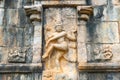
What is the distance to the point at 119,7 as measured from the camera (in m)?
9.34

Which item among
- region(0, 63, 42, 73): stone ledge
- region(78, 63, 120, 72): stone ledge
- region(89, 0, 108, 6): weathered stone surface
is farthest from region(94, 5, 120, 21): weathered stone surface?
region(0, 63, 42, 73): stone ledge

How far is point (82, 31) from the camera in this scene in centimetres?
902

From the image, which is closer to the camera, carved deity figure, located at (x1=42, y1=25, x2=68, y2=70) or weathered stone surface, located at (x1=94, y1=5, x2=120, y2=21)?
carved deity figure, located at (x1=42, y1=25, x2=68, y2=70)

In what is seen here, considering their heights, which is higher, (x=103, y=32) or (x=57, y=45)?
(x=103, y=32)

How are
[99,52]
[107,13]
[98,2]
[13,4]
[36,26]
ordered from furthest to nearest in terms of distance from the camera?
[13,4], [98,2], [107,13], [36,26], [99,52]

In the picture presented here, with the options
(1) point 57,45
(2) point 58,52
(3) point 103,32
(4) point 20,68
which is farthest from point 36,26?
(3) point 103,32

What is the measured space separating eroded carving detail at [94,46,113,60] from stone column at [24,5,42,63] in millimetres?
1536

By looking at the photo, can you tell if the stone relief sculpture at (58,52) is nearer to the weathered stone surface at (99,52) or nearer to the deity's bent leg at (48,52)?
the deity's bent leg at (48,52)

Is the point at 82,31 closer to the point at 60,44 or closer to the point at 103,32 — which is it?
the point at 103,32

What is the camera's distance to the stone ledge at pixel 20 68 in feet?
28.4

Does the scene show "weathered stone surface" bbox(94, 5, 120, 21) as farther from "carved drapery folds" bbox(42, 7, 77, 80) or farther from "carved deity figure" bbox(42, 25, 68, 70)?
"carved deity figure" bbox(42, 25, 68, 70)

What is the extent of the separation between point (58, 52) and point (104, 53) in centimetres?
123

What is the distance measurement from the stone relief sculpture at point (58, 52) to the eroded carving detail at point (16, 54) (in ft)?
1.95

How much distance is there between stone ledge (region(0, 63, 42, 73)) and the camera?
28.4 ft
